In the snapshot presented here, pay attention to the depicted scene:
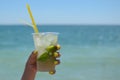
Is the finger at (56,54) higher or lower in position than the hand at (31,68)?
higher

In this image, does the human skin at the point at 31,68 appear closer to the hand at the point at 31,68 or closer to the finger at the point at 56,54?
the hand at the point at 31,68

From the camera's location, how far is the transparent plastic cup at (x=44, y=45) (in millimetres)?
2445

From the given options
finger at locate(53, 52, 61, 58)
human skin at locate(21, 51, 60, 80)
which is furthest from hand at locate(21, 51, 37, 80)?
finger at locate(53, 52, 61, 58)

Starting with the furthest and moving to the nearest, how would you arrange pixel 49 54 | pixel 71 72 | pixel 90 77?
1. pixel 71 72
2. pixel 90 77
3. pixel 49 54

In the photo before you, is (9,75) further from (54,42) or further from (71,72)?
(54,42)

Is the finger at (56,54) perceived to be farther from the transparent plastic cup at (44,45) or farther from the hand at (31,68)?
the hand at (31,68)

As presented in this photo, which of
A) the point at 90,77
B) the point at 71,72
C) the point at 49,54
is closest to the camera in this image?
the point at 49,54

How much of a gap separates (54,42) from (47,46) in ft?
0.18

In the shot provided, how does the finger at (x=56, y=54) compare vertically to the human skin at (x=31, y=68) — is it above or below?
above

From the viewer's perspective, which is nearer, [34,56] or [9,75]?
[34,56]

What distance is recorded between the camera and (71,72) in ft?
34.5

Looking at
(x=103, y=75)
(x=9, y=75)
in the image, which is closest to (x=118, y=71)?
(x=103, y=75)

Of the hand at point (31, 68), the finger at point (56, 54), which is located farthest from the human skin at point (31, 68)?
the finger at point (56, 54)

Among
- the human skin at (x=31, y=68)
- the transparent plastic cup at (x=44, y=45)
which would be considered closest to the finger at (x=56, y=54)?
the transparent plastic cup at (x=44, y=45)
